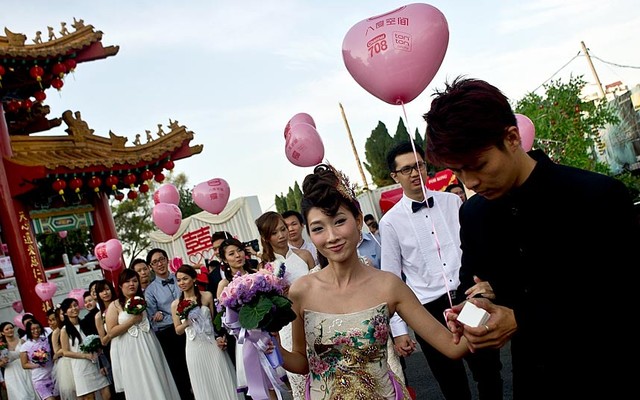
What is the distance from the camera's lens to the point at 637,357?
1.67 meters

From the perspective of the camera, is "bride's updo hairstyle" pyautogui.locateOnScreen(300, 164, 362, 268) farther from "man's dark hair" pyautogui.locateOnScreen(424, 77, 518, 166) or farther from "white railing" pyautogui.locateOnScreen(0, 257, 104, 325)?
"white railing" pyautogui.locateOnScreen(0, 257, 104, 325)

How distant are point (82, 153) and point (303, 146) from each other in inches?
327

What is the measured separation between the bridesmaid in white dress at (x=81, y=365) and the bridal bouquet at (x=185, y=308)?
2.23 m

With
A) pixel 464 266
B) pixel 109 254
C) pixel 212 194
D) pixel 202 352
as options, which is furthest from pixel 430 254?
pixel 109 254

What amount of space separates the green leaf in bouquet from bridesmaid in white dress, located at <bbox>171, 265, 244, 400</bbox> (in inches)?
163

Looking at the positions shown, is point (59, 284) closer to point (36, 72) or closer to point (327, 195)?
point (36, 72)

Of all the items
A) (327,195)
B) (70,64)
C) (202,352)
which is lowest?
(202,352)

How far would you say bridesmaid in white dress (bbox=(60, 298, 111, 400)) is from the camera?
7.73 metres

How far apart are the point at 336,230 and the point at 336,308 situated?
36 centimetres

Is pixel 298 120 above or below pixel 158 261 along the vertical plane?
above

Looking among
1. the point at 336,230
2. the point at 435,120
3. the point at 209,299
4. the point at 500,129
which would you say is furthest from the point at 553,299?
the point at 209,299

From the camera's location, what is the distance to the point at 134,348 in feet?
23.0

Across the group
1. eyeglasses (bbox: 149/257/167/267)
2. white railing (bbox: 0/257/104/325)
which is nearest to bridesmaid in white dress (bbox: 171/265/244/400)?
eyeglasses (bbox: 149/257/167/267)

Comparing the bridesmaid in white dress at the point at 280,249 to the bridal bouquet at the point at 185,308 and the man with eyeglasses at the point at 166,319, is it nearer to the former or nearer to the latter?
the bridal bouquet at the point at 185,308
